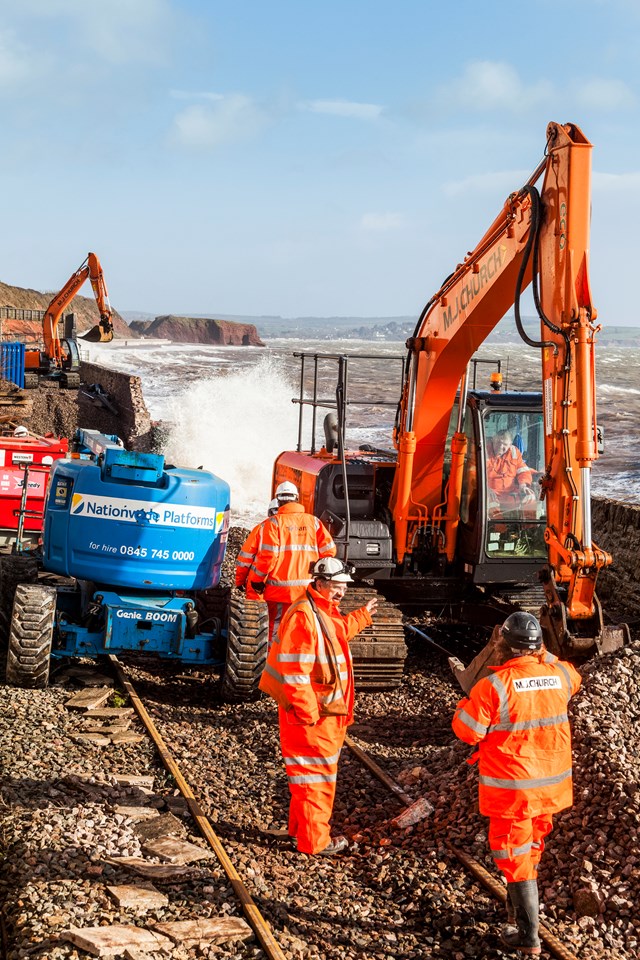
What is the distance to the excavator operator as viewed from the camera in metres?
11.0

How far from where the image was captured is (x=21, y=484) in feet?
48.6

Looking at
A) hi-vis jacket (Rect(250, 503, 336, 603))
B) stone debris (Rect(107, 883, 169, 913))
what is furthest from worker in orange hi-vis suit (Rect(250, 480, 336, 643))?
stone debris (Rect(107, 883, 169, 913))

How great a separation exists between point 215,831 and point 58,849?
1.08 meters

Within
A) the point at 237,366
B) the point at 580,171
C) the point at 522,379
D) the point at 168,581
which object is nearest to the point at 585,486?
the point at 580,171

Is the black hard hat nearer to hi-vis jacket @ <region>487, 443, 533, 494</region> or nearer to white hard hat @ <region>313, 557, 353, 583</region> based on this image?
white hard hat @ <region>313, 557, 353, 583</region>

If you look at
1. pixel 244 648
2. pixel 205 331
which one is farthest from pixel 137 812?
pixel 205 331

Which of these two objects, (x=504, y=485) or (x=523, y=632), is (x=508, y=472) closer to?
(x=504, y=485)

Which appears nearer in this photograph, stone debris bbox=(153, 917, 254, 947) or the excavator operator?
stone debris bbox=(153, 917, 254, 947)

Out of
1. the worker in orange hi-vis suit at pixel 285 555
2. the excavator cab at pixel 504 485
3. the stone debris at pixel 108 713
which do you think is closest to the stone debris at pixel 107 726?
the stone debris at pixel 108 713

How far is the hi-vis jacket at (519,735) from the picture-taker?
5.59 m

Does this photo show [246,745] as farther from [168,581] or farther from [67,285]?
[67,285]

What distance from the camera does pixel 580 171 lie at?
8.27 m

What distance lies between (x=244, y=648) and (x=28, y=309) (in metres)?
56.4

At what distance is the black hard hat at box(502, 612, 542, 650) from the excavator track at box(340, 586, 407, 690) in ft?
16.0
